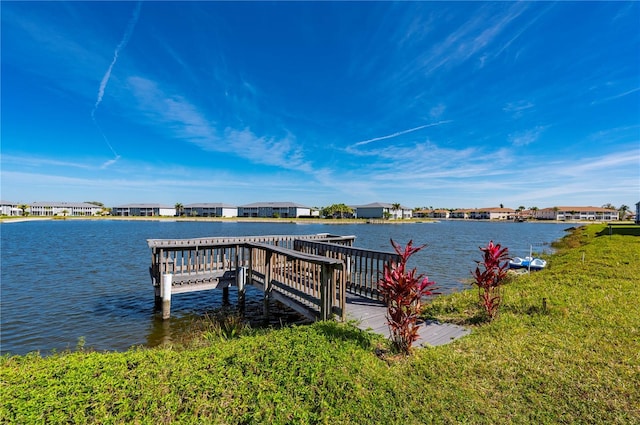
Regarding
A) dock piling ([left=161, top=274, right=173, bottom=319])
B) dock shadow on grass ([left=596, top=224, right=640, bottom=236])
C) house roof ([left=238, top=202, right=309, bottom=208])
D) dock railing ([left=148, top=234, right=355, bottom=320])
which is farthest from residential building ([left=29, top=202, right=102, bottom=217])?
dock shadow on grass ([left=596, top=224, right=640, bottom=236])

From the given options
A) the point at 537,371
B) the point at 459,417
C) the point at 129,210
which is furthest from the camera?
the point at 129,210

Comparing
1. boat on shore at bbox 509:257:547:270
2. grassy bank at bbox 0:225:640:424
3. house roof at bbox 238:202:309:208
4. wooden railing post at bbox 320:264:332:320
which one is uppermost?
house roof at bbox 238:202:309:208

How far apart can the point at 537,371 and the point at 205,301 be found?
40.6ft

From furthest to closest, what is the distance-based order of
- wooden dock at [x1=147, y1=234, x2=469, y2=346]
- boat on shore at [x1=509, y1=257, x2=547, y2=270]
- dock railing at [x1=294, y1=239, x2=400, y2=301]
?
boat on shore at [x1=509, y1=257, x2=547, y2=270] → dock railing at [x1=294, y1=239, x2=400, y2=301] → wooden dock at [x1=147, y1=234, x2=469, y2=346]

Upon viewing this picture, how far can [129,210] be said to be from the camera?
14750cm

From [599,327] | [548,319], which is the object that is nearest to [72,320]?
[548,319]

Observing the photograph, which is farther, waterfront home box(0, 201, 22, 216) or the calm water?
→ waterfront home box(0, 201, 22, 216)

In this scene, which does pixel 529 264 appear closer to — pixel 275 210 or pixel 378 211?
pixel 378 211

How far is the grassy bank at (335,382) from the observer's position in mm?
3559

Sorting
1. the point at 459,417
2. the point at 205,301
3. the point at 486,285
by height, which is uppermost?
the point at 486,285

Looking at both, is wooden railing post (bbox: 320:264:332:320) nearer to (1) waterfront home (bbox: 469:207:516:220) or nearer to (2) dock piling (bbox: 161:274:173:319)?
(2) dock piling (bbox: 161:274:173:319)

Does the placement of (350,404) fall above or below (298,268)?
below

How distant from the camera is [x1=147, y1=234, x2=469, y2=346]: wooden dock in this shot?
6.99 metres

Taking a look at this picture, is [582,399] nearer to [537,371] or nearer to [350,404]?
[537,371]
